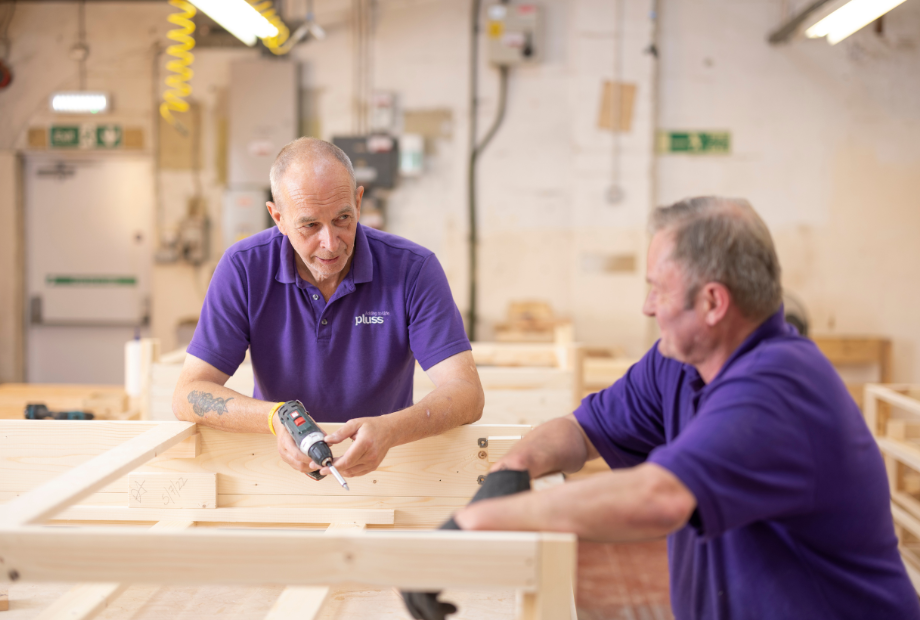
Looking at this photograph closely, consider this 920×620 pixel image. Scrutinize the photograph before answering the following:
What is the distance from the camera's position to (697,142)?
17.1ft

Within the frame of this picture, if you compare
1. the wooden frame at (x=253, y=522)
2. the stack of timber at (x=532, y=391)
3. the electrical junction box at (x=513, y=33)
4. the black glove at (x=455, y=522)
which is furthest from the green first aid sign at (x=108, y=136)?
the black glove at (x=455, y=522)

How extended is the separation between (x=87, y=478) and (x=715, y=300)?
117 centimetres

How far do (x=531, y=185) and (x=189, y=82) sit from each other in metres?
2.83

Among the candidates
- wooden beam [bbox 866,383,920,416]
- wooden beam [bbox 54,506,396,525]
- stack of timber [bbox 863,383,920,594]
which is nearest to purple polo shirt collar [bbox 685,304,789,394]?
wooden beam [bbox 54,506,396,525]

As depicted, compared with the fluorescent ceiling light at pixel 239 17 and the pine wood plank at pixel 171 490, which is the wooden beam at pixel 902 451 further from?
the fluorescent ceiling light at pixel 239 17

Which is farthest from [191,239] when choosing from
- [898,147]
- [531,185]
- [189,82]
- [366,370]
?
[898,147]

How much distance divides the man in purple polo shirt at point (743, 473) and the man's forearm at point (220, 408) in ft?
2.21

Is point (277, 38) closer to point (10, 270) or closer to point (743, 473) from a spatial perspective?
point (10, 270)

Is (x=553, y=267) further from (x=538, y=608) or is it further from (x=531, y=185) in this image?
(x=538, y=608)

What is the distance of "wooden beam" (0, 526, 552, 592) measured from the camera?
3.18 ft

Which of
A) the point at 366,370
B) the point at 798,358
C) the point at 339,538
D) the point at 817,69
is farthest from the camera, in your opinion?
the point at 817,69

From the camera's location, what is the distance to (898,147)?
5.20 meters

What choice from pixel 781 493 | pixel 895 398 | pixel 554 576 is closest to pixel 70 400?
pixel 554 576

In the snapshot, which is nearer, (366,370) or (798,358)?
(798,358)
